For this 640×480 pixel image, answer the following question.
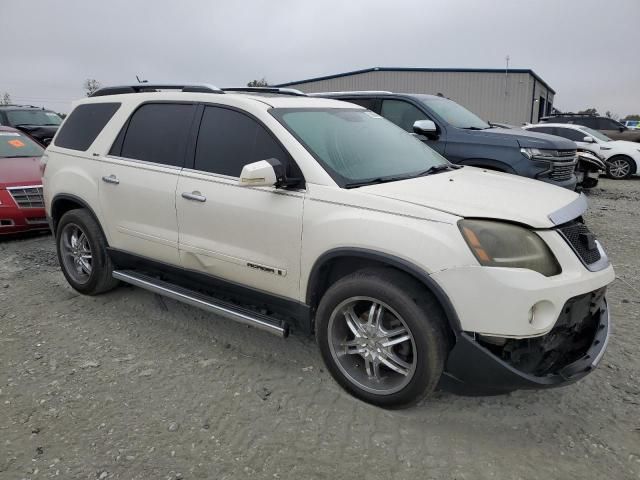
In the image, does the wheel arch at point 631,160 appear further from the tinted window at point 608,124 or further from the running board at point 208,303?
the running board at point 208,303

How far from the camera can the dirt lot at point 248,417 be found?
8.54 feet

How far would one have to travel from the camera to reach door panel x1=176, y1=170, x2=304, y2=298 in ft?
10.6

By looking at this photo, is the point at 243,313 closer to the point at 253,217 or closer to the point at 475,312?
the point at 253,217

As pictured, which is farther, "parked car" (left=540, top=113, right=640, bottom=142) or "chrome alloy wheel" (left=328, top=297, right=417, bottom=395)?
"parked car" (left=540, top=113, right=640, bottom=142)

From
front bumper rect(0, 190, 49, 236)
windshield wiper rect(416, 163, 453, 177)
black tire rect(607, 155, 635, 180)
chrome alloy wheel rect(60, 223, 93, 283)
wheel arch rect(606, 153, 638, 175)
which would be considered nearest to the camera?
windshield wiper rect(416, 163, 453, 177)

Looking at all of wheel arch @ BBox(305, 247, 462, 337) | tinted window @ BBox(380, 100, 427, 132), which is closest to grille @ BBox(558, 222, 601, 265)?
wheel arch @ BBox(305, 247, 462, 337)

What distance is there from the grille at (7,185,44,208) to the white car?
12.2 metres

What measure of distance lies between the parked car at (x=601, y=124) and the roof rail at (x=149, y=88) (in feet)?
55.4

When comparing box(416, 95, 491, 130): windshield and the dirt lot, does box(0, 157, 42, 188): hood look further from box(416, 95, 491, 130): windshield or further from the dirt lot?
box(416, 95, 491, 130): windshield

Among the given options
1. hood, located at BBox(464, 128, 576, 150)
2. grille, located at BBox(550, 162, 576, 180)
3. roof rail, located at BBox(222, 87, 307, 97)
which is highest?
roof rail, located at BBox(222, 87, 307, 97)

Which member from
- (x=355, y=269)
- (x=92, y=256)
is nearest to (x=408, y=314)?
(x=355, y=269)

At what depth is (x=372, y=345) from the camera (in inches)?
118

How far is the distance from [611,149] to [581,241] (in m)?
13.6

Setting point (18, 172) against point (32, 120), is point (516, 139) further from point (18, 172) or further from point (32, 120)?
point (32, 120)
